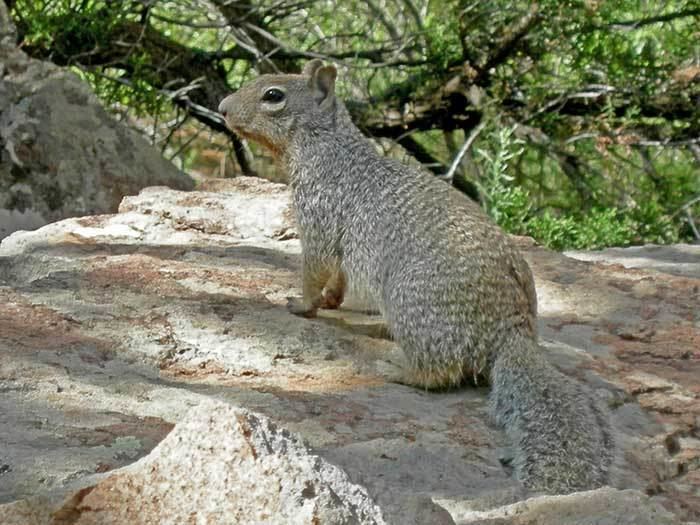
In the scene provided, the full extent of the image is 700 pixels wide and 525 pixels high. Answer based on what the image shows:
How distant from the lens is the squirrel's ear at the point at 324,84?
5227 millimetres

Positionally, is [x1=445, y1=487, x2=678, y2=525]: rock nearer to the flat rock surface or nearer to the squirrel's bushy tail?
the flat rock surface

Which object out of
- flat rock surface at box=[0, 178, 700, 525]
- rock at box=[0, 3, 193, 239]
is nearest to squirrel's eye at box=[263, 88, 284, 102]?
flat rock surface at box=[0, 178, 700, 525]

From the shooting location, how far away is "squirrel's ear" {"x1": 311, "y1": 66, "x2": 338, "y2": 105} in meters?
5.23

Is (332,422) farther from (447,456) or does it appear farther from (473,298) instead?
(473,298)

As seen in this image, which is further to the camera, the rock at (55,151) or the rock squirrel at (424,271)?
the rock at (55,151)

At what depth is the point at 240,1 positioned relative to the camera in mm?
8867

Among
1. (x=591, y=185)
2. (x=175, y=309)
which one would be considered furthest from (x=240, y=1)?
(x=175, y=309)

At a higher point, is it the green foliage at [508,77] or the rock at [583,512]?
the green foliage at [508,77]

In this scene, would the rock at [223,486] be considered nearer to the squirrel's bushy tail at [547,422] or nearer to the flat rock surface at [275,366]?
the flat rock surface at [275,366]

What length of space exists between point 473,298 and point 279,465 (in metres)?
1.98

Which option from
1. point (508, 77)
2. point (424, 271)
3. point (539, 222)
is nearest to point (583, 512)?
point (424, 271)

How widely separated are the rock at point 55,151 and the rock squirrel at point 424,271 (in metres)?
2.21

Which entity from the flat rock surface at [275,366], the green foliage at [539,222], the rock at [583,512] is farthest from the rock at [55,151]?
the rock at [583,512]

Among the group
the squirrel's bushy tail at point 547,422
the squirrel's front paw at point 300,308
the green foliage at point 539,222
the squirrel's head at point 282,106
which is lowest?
the squirrel's bushy tail at point 547,422
